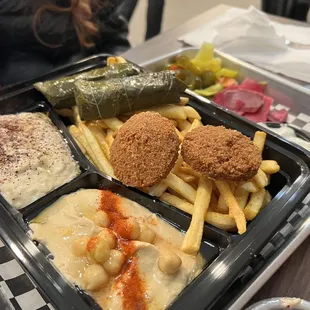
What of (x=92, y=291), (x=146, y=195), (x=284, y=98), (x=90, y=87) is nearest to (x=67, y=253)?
(x=92, y=291)

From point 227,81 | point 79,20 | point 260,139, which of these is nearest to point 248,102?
point 227,81

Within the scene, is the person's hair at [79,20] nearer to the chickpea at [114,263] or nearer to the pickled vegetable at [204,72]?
the pickled vegetable at [204,72]

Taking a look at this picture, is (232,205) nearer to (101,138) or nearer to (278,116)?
(101,138)

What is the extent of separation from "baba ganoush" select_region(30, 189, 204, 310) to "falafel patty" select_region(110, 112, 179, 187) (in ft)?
0.44

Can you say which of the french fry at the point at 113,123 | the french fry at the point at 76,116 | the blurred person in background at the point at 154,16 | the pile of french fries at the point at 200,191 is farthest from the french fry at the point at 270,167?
the blurred person in background at the point at 154,16

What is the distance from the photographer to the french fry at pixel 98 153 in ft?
5.91

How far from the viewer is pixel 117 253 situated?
54.5 inches

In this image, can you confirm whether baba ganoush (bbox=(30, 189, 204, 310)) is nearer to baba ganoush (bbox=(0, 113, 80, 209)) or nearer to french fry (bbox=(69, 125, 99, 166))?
baba ganoush (bbox=(0, 113, 80, 209))

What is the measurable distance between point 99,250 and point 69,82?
1.05m

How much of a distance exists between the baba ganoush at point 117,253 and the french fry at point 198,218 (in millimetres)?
49

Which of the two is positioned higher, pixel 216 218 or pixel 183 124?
pixel 183 124

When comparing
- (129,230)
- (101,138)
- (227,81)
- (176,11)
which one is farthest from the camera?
(176,11)

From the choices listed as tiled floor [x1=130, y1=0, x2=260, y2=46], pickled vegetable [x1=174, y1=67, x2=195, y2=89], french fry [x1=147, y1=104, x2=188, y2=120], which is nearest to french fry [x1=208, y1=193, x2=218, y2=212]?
A: french fry [x1=147, y1=104, x2=188, y2=120]

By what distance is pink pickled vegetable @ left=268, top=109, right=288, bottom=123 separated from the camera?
2.48 metres
